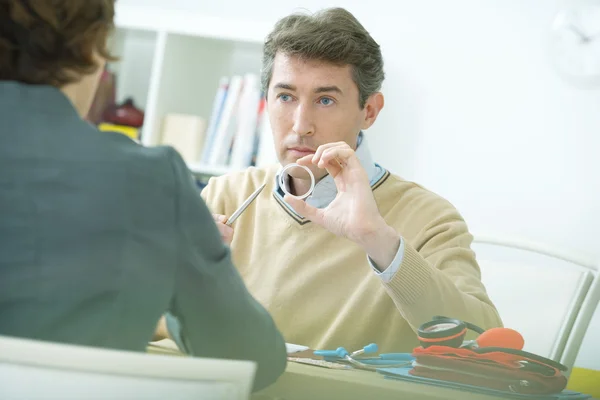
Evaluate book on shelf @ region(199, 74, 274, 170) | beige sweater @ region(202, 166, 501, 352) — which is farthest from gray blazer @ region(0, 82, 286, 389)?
book on shelf @ region(199, 74, 274, 170)

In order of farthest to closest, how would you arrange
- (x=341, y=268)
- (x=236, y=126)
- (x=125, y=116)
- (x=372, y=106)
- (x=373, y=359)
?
(x=125, y=116)
(x=236, y=126)
(x=372, y=106)
(x=341, y=268)
(x=373, y=359)

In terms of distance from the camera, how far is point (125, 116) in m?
3.22

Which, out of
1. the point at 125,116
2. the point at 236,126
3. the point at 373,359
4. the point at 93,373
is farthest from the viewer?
the point at 125,116

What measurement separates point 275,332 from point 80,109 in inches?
13.7

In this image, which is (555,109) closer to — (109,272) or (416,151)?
(416,151)

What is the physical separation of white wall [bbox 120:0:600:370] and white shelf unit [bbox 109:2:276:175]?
19.8 inches

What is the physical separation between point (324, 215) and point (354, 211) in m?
0.10

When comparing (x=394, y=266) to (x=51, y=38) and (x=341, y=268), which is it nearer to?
(x=341, y=268)

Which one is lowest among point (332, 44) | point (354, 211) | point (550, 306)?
point (550, 306)

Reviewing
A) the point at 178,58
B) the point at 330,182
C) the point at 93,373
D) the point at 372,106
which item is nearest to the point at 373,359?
the point at 93,373

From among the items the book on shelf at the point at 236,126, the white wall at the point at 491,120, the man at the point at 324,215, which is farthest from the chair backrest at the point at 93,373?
the white wall at the point at 491,120

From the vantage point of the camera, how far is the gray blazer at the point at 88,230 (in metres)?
0.82

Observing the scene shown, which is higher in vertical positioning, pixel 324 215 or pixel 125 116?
Answer: pixel 324 215

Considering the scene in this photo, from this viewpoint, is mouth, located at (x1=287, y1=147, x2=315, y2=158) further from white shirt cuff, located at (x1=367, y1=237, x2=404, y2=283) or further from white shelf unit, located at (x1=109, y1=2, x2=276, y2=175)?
white shelf unit, located at (x1=109, y1=2, x2=276, y2=175)
